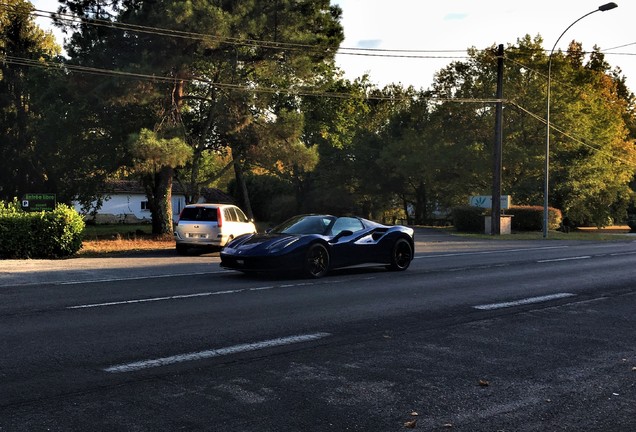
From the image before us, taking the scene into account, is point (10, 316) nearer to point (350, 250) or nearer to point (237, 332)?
point (237, 332)

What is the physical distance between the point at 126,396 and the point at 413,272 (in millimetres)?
10350

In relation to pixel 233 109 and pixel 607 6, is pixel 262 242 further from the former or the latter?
pixel 607 6

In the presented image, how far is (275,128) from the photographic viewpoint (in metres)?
28.5

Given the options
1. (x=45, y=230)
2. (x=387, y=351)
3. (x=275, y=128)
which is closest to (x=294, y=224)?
(x=387, y=351)

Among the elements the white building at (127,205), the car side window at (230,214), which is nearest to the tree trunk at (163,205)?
the car side window at (230,214)

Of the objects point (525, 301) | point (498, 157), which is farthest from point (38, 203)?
point (498, 157)

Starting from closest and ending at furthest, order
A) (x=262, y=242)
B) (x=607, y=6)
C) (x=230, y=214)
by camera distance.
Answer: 1. (x=262, y=242)
2. (x=230, y=214)
3. (x=607, y=6)

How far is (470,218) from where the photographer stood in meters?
39.8

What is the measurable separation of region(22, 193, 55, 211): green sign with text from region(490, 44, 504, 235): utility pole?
23.2 metres

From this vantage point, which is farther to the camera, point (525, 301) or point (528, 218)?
point (528, 218)

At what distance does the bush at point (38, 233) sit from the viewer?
58.2ft

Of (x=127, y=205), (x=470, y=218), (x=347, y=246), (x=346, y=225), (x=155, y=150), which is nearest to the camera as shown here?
(x=347, y=246)

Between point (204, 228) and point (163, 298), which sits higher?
point (204, 228)

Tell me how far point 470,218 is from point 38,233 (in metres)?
27.6
